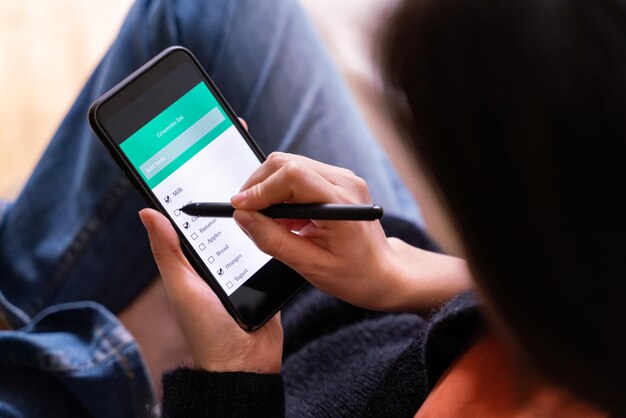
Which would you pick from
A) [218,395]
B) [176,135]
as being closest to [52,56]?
[176,135]

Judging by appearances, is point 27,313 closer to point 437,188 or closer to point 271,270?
point 271,270

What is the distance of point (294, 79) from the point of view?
762 mm

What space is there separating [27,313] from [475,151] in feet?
1.69

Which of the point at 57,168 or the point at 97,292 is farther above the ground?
the point at 57,168

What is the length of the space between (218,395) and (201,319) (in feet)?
0.19

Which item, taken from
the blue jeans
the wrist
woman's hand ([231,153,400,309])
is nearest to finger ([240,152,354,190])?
woman's hand ([231,153,400,309])

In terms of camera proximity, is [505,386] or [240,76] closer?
[505,386]

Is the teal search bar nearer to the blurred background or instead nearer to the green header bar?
the green header bar

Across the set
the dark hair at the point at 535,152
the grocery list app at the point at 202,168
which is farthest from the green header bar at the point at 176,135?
the dark hair at the point at 535,152

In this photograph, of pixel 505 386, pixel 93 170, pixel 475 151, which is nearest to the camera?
pixel 475 151

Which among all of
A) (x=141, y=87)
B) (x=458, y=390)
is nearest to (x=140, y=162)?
(x=141, y=87)

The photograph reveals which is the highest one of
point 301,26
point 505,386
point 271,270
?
point 301,26

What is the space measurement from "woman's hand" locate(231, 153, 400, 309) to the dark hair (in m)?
0.10

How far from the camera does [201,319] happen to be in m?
0.56
